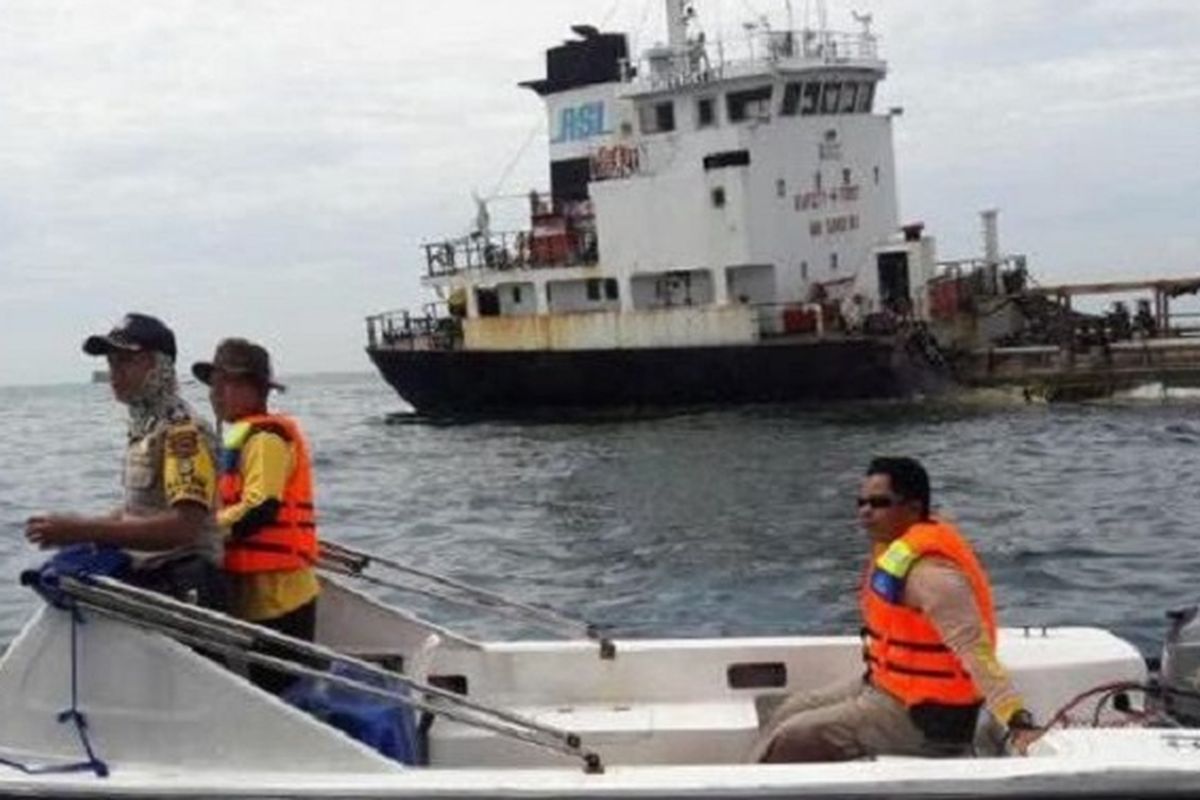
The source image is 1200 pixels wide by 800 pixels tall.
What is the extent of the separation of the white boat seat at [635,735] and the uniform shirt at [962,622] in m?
1.38

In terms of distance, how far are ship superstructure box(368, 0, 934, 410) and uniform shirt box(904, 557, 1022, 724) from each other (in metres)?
25.3

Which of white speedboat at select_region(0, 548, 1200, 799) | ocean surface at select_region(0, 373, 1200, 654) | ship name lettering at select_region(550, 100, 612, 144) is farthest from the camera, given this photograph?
ship name lettering at select_region(550, 100, 612, 144)

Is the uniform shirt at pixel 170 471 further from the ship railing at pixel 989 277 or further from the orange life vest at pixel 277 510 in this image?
the ship railing at pixel 989 277

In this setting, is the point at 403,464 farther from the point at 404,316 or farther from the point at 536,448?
the point at 404,316

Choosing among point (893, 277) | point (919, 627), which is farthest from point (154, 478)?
point (893, 277)

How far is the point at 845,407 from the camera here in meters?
30.0

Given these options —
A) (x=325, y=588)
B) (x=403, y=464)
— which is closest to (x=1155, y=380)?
(x=403, y=464)

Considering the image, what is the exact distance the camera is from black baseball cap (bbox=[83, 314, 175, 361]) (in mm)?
4680

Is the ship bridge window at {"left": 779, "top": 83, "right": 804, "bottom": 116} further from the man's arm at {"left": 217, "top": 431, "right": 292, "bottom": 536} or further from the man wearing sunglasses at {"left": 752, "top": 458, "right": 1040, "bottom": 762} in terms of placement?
the man's arm at {"left": 217, "top": 431, "right": 292, "bottom": 536}

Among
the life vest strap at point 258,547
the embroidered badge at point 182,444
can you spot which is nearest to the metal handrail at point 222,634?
the life vest strap at point 258,547

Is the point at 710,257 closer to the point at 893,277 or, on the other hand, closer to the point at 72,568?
the point at 893,277

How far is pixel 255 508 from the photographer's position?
5055mm

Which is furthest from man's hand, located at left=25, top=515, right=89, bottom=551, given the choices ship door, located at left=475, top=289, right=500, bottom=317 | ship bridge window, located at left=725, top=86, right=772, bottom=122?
ship door, located at left=475, top=289, right=500, bottom=317

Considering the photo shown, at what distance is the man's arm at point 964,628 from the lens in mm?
4762
